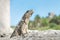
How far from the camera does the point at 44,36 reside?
192 inches

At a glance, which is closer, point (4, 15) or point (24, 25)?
point (24, 25)

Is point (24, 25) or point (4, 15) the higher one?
point (4, 15)

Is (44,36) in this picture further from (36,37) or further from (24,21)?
(24,21)

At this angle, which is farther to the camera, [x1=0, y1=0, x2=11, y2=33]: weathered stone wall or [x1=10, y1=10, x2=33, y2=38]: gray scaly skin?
[x1=0, y1=0, x2=11, y2=33]: weathered stone wall

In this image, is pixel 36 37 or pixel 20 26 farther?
pixel 20 26

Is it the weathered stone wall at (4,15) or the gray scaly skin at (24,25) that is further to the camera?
the weathered stone wall at (4,15)

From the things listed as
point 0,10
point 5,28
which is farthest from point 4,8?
point 5,28

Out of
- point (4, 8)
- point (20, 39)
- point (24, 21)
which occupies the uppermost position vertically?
point (4, 8)

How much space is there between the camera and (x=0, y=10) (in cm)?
762

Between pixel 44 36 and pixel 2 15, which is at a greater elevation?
pixel 2 15

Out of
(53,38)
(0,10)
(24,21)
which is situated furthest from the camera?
(0,10)

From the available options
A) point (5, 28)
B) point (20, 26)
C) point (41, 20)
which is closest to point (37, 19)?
point (41, 20)

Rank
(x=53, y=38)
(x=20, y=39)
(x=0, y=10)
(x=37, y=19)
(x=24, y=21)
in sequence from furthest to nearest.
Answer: (x=37, y=19) < (x=0, y=10) < (x=24, y=21) < (x=20, y=39) < (x=53, y=38)

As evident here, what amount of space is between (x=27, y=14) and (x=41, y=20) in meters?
14.0
